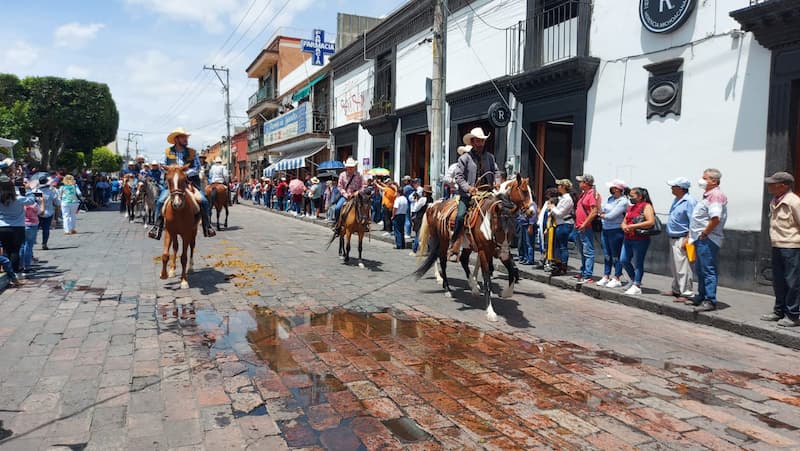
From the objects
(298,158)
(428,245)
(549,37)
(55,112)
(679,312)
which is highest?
(549,37)

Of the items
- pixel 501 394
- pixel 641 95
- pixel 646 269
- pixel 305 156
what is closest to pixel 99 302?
pixel 501 394

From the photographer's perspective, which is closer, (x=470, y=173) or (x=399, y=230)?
(x=470, y=173)

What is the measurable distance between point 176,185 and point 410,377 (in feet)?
17.1

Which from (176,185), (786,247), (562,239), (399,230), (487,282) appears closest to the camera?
(786,247)

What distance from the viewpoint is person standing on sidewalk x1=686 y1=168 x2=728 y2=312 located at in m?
6.97

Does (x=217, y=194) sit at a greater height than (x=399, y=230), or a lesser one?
greater

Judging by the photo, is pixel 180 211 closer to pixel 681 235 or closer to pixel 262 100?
pixel 681 235

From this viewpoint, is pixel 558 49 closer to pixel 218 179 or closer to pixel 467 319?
pixel 467 319

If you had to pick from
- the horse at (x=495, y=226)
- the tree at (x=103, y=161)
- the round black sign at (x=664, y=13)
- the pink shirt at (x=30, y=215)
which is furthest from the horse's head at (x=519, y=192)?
the tree at (x=103, y=161)

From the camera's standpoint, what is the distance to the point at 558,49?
12.8 meters

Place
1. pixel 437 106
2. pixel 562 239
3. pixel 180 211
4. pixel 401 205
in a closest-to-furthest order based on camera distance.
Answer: pixel 180 211 → pixel 562 239 → pixel 437 106 → pixel 401 205

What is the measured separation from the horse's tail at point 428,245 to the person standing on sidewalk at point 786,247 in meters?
4.33

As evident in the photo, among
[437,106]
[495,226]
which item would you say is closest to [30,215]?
[495,226]

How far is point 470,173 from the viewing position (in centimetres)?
764
